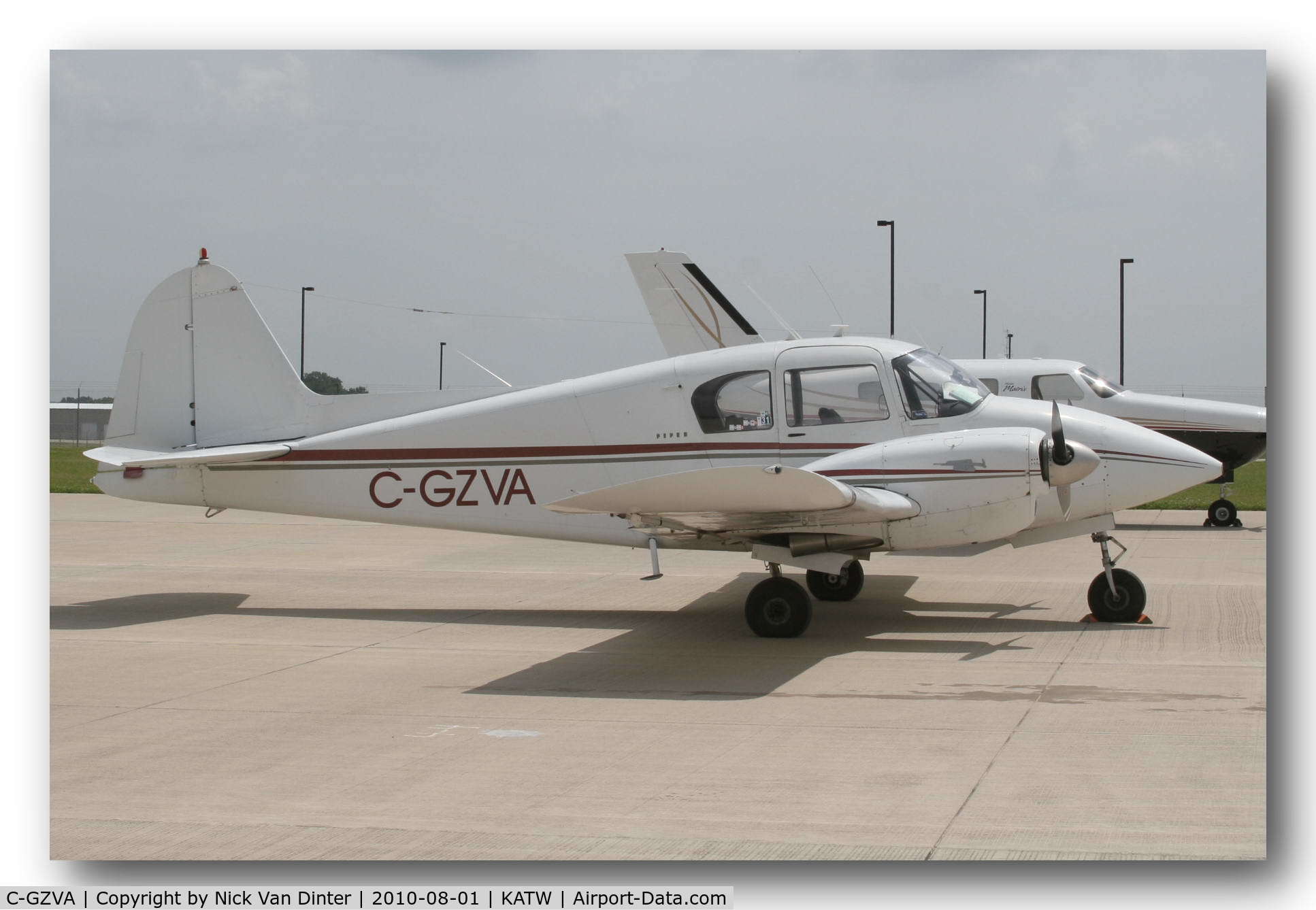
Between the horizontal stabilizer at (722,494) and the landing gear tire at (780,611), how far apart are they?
1185 millimetres

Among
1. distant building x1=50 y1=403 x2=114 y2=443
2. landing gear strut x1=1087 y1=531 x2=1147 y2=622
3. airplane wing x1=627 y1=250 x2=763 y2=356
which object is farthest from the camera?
distant building x1=50 y1=403 x2=114 y2=443

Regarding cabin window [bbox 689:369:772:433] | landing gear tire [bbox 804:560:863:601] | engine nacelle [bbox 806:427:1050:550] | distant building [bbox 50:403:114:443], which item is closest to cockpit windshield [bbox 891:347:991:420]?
engine nacelle [bbox 806:427:1050:550]

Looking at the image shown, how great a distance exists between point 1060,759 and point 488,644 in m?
5.12

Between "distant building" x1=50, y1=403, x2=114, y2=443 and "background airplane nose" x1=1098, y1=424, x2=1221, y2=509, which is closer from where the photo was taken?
"background airplane nose" x1=1098, y1=424, x2=1221, y2=509

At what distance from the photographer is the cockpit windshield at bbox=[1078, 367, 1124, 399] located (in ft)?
60.4

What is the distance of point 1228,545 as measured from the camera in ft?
54.6

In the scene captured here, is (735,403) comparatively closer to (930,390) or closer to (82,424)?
(930,390)

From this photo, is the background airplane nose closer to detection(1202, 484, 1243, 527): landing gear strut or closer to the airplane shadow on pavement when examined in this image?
the airplane shadow on pavement

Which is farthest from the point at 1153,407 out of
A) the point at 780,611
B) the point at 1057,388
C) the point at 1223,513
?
the point at 780,611

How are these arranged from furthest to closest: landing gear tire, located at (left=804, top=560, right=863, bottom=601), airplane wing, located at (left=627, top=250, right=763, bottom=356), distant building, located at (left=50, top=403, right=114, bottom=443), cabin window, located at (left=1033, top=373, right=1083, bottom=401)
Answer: distant building, located at (left=50, top=403, right=114, bottom=443), airplane wing, located at (left=627, top=250, right=763, bottom=356), cabin window, located at (left=1033, top=373, right=1083, bottom=401), landing gear tire, located at (left=804, top=560, right=863, bottom=601)

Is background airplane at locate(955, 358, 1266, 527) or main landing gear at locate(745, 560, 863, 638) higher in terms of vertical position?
background airplane at locate(955, 358, 1266, 527)

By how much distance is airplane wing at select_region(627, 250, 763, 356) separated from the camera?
22.7 metres

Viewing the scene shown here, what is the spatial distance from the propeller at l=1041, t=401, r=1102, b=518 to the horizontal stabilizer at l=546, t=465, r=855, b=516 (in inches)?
64.0

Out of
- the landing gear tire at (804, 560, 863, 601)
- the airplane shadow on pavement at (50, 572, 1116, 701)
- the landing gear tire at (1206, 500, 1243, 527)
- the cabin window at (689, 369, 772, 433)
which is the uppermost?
the cabin window at (689, 369, 772, 433)
